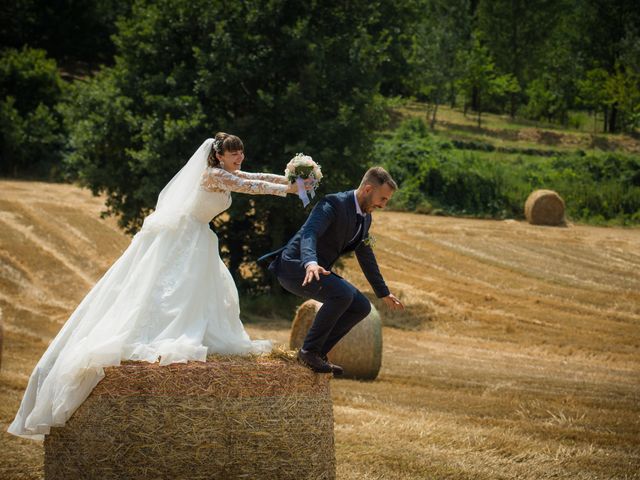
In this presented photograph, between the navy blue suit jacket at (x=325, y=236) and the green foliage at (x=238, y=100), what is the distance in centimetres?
1323

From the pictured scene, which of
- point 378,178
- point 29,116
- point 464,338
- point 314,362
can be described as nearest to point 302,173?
point 378,178

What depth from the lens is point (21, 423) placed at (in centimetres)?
741

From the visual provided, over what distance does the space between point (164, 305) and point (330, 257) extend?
1308mm

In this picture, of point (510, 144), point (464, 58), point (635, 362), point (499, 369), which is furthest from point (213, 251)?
point (464, 58)

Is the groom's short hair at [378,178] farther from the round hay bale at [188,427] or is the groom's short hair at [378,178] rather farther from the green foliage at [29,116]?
the green foliage at [29,116]

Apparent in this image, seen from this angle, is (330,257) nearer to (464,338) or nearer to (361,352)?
(361,352)

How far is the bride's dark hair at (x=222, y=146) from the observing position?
7.73 meters

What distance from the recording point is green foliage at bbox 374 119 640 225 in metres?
33.6

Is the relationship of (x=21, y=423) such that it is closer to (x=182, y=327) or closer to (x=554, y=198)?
(x=182, y=327)

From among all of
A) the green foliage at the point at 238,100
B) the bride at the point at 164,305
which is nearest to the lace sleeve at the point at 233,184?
the bride at the point at 164,305

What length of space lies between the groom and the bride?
0.42m

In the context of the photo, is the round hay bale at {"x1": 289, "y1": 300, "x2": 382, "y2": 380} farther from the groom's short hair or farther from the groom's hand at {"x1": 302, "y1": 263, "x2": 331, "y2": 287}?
the groom's hand at {"x1": 302, "y1": 263, "x2": 331, "y2": 287}

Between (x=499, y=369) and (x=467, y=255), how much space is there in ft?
34.2

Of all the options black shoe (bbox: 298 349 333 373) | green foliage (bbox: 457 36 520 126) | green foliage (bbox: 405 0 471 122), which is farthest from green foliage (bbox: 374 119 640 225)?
black shoe (bbox: 298 349 333 373)
